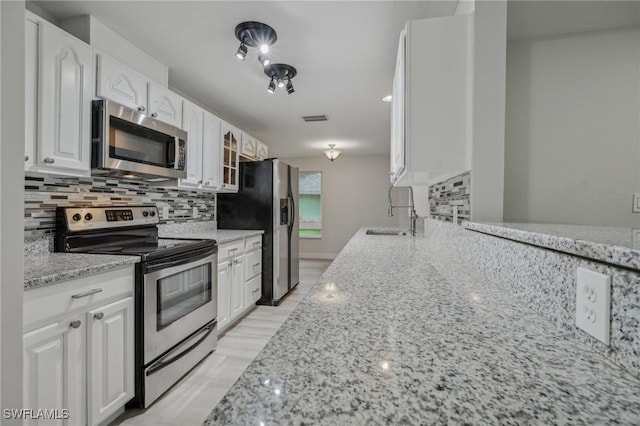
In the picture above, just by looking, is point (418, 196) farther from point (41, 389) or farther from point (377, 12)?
point (41, 389)

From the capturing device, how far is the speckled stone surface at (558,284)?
0.44m

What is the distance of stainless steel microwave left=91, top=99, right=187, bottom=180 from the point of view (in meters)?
1.70

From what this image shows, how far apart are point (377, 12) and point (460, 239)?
142 cm

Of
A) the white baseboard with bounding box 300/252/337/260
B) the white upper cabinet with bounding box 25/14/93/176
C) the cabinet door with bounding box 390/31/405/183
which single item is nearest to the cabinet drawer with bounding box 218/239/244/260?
the white upper cabinet with bounding box 25/14/93/176

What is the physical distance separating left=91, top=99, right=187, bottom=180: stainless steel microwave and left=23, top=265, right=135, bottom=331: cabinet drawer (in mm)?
670

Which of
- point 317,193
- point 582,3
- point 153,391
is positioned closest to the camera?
point 582,3

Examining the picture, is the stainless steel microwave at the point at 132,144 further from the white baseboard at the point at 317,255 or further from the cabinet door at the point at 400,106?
the white baseboard at the point at 317,255

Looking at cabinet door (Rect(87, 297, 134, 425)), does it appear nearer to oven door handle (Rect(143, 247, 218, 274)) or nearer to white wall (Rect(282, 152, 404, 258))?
oven door handle (Rect(143, 247, 218, 274))

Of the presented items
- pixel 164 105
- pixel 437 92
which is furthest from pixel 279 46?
pixel 437 92

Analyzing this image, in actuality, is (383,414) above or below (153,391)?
above

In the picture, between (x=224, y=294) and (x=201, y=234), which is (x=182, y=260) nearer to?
(x=224, y=294)

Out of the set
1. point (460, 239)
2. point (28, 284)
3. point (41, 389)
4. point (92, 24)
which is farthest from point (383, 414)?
point (92, 24)

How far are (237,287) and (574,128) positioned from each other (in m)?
2.85

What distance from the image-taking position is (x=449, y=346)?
549 millimetres
